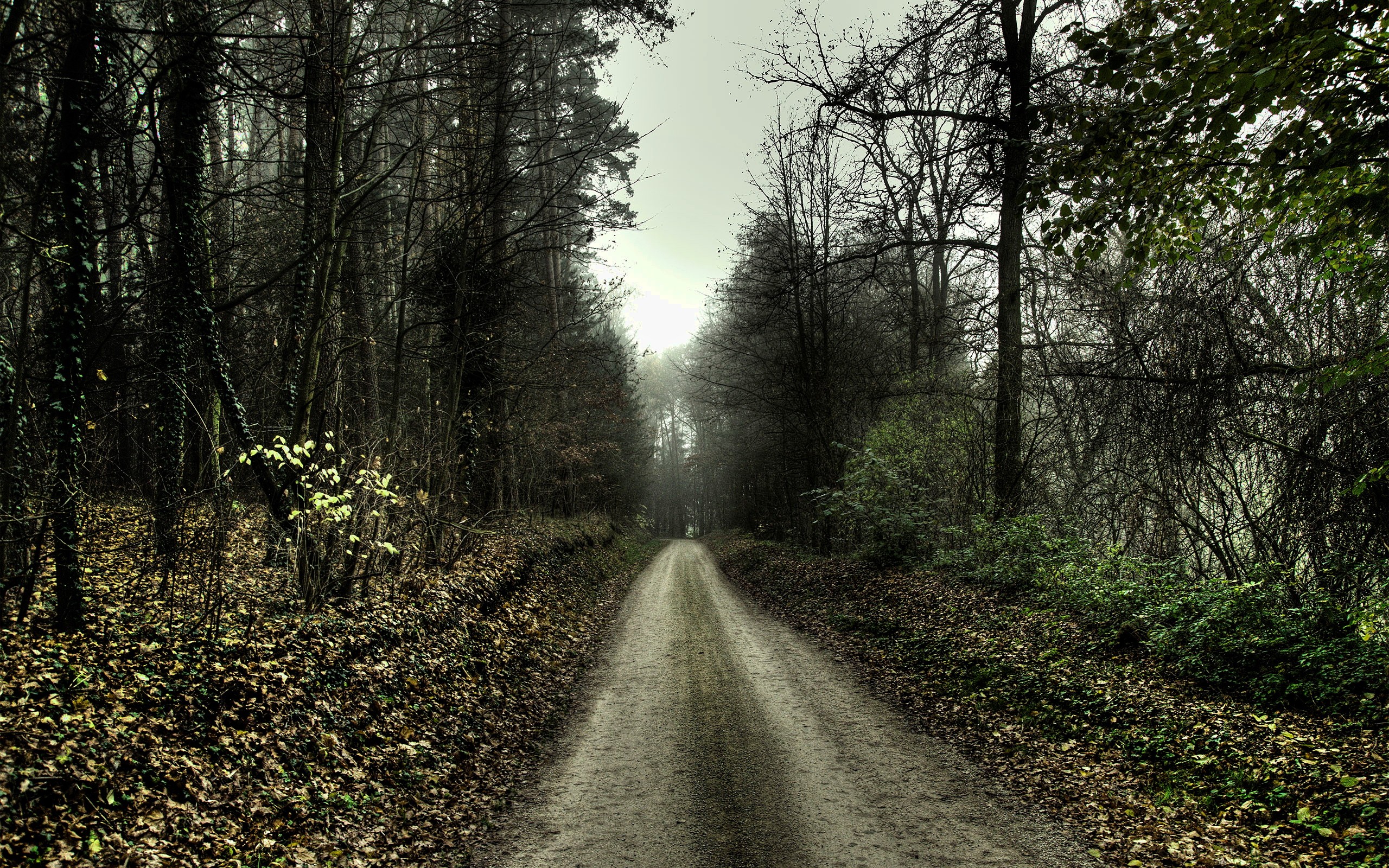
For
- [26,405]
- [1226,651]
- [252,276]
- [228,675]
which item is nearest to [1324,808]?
[1226,651]

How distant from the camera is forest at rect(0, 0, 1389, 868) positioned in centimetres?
389

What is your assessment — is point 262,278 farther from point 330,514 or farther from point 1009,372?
point 1009,372

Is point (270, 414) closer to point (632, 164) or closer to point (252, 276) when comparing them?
point (252, 276)

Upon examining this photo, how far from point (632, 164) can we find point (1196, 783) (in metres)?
23.3

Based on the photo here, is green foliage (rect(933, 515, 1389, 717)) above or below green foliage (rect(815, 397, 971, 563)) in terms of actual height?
below

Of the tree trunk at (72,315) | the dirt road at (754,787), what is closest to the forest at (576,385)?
the tree trunk at (72,315)

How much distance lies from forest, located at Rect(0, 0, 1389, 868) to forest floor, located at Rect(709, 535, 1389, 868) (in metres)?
0.04

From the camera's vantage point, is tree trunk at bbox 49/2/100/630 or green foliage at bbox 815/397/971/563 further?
green foliage at bbox 815/397/971/563

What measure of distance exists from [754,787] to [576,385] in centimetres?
965

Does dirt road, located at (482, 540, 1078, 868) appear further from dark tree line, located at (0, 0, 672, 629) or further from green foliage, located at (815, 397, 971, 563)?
green foliage, located at (815, 397, 971, 563)

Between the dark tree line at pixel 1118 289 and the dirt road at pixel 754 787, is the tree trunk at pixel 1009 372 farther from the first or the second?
the dirt road at pixel 754 787

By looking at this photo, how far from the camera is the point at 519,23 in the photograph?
1335cm

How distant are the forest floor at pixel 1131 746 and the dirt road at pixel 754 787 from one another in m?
0.43

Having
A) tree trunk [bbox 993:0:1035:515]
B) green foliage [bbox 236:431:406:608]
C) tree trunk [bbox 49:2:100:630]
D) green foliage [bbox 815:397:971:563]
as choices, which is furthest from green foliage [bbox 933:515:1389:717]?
tree trunk [bbox 49:2:100:630]
